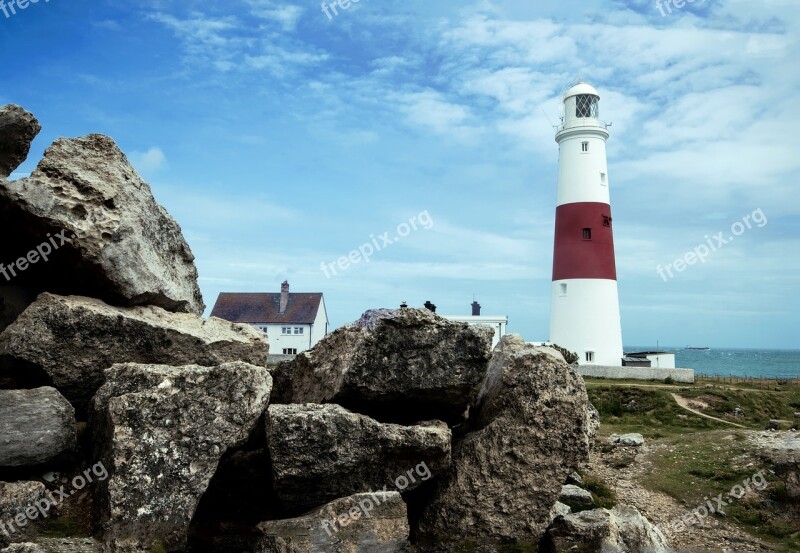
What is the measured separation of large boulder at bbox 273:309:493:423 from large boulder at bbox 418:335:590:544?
68 cm

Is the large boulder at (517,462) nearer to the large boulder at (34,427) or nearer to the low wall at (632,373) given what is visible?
the large boulder at (34,427)

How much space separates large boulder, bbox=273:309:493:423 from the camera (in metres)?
9.64

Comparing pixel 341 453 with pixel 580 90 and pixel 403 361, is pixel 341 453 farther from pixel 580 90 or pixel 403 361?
pixel 580 90

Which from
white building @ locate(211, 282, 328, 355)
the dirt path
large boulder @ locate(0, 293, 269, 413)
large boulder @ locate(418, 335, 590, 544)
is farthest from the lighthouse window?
large boulder @ locate(0, 293, 269, 413)

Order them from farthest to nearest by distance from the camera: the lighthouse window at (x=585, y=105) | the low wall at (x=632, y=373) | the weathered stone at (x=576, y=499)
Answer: the lighthouse window at (x=585, y=105)
the low wall at (x=632, y=373)
the weathered stone at (x=576, y=499)

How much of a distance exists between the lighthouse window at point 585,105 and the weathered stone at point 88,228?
38.2 m

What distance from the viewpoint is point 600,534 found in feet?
32.3

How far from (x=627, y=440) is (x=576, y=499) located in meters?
8.49

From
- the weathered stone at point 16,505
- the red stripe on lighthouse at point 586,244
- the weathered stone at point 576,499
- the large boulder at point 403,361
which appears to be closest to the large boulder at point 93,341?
the weathered stone at point 16,505

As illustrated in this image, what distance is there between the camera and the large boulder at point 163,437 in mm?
8148

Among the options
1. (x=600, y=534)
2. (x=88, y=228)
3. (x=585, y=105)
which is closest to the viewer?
(x=88, y=228)

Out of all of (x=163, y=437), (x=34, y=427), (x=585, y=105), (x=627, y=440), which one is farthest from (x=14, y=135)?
(x=585, y=105)

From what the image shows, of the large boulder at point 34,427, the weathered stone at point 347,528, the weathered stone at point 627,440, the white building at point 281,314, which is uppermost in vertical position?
the white building at point 281,314

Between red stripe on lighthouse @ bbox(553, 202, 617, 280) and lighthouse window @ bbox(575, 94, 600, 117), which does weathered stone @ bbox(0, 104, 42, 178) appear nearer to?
red stripe on lighthouse @ bbox(553, 202, 617, 280)
